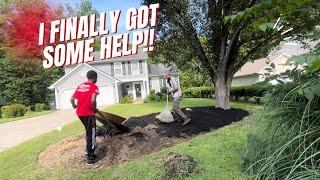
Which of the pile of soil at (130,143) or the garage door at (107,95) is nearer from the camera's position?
the pile of soil at (130,143)

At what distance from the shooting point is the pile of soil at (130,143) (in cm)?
873

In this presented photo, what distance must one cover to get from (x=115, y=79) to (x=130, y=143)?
35004mm

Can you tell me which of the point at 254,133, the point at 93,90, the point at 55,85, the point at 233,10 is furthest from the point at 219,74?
the point at 55,85

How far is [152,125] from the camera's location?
11328mm

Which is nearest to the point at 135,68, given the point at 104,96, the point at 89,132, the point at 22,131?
the point at 104,96

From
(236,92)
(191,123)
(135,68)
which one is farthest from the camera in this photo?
(135,68)

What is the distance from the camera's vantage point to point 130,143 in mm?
9352

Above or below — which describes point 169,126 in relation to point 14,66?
below

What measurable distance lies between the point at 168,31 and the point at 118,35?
105 feet

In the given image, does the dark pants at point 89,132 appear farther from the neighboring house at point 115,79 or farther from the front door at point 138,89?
the front door at point 138,89

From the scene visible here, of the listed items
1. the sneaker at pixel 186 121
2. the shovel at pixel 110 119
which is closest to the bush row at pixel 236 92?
the sneaker at pixel 186 121

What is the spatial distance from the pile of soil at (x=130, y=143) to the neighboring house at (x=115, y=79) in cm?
3188

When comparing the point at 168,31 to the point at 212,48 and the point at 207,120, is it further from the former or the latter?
the point at 207,120

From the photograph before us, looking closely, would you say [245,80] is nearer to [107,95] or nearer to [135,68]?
[135,68]
